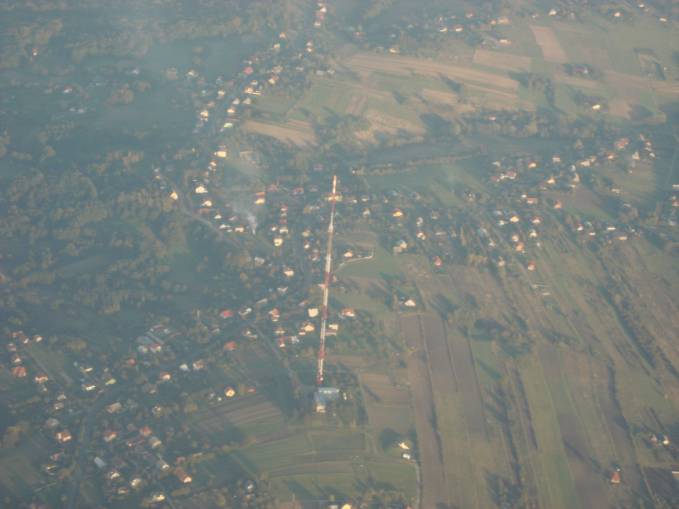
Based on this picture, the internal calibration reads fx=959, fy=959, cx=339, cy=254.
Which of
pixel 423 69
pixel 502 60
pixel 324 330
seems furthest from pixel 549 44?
pixel 324 330

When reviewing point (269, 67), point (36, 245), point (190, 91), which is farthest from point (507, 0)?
point (36, 245)

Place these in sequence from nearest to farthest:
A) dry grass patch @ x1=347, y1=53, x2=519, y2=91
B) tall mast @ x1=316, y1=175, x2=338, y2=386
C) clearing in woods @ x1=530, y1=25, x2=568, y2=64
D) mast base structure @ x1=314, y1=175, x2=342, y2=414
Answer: mast base structure @ x1=314, y1=175, x2=342, y2=414, tall mast @ x1=316, y1=175, x2=338, y2=386, dry grass patch @ x1=347, y1=53, x2=519, y2=91, clearing in woods @ x1=530, y1=25, x2=568, y2=64

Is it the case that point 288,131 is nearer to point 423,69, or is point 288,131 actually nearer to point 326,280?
point 423,69

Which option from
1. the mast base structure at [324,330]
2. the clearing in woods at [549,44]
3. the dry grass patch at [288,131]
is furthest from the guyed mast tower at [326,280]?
the clearing in woods at [549,44]

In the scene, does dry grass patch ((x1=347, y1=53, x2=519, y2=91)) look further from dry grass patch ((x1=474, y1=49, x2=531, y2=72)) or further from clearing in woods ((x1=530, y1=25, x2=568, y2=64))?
clearing in woods ((x1=530, y1=25, x2=568, y2=64))

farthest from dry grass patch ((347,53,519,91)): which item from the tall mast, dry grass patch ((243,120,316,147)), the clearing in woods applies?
the tall mast

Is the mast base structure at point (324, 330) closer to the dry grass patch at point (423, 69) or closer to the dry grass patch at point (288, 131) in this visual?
the dry grass patch at point (288, 131)

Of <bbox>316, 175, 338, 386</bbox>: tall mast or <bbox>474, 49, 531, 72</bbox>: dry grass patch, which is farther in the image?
<bbox>474, 49, 531, 72</bbox>: dry grass patch
